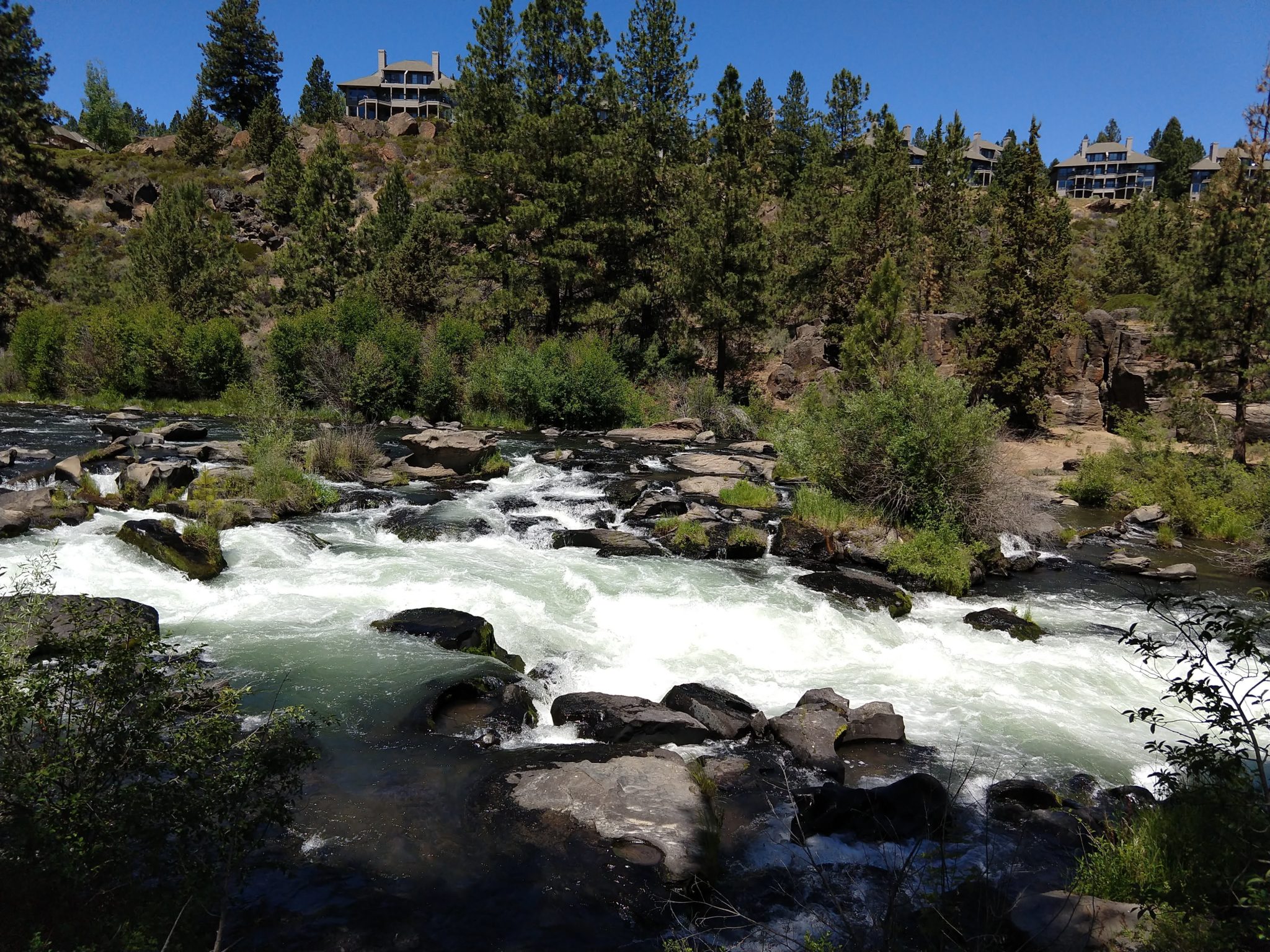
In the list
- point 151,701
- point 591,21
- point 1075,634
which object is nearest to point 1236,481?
point 1075,634

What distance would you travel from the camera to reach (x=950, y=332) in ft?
120

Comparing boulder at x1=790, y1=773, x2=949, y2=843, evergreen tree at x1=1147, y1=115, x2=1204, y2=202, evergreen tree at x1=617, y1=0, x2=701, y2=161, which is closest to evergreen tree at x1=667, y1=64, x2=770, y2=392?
evergreen tree at x1=617, y1=0, x2=701, y2=161

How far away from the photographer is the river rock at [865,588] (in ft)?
42.2

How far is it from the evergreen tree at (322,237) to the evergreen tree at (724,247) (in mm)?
19185

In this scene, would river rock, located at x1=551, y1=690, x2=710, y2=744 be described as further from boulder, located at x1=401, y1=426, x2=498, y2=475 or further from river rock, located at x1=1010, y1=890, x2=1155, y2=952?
boulder, located at x1=401, y1=426, x2=498, y2=475

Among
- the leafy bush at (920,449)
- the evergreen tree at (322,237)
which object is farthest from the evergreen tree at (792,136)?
the leafy bush at (920,449)

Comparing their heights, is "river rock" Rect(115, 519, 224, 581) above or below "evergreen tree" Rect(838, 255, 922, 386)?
below

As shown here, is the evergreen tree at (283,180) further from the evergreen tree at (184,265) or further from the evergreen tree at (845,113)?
the evergreen tree at (845,113)

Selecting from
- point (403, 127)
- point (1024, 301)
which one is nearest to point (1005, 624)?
point (1024, 301)

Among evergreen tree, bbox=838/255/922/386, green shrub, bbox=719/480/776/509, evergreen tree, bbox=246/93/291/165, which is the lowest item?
green shrub, bbox=719/480/776/509

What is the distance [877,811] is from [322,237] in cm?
4303

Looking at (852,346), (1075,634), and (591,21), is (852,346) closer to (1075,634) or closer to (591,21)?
(1075,634)

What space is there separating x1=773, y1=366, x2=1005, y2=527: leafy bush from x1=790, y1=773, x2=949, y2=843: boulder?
9189mm

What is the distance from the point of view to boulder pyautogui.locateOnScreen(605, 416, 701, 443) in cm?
2956
